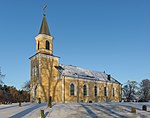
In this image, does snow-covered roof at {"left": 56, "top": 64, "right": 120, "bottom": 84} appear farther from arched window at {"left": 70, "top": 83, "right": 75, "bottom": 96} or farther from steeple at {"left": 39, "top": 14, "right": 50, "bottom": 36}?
steeple at {"left": 39, "top": 14, "right": 50, "bottom": 36}

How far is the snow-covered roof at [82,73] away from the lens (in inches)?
1758

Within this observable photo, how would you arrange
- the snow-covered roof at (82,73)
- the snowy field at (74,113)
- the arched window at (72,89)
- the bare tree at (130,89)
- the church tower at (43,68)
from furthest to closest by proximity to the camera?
the bare tree at (130,89) → the snow-covered roof at (82,73) → the arched window at (72,89) → the church tower at (43,68) → the snowy field at (74,113)

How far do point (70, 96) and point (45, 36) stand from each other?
13.5 meters

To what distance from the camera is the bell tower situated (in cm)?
4312

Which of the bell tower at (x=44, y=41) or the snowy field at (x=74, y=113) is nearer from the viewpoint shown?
the snowy field at (x=74, y=113)

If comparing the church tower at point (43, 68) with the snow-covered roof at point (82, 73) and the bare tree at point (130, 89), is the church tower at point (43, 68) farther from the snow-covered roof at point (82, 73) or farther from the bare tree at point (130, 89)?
the bare tree at point (130, 89)

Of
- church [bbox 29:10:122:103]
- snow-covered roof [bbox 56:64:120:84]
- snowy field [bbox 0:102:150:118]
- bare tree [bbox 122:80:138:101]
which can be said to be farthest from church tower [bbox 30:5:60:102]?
bare tree [bbox 122:80:138:101]

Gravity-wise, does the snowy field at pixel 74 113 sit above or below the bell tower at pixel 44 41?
below

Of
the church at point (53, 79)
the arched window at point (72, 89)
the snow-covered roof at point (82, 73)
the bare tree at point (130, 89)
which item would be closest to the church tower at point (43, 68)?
the church at point (53, 79)

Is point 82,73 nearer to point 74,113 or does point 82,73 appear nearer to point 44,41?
point 44,41

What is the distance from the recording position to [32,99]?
43.1 m

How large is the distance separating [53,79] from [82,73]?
796 centimetres

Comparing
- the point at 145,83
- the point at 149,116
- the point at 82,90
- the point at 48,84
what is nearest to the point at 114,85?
the point at 82,90

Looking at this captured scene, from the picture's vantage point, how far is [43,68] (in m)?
42.1
